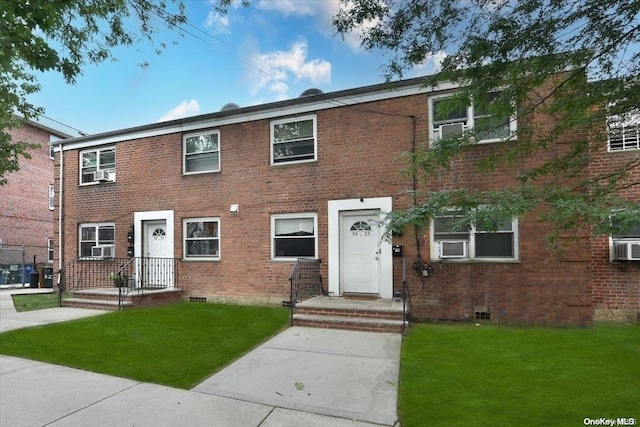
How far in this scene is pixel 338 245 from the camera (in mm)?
8844

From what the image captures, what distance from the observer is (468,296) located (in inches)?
304

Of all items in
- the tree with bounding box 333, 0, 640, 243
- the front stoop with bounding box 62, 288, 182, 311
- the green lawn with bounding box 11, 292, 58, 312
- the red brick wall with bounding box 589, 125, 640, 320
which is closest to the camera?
the tree with bounding box 333, 0, 640, 243

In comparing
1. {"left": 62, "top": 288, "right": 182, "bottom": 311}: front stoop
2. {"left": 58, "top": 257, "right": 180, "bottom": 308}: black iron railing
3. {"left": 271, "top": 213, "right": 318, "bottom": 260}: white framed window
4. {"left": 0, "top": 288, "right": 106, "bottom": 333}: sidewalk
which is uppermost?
{"left": 271, "top": 213, "right": 318, "bottom": 260}: white framed window

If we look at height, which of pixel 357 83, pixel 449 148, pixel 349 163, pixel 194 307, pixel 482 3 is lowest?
pixel 194 307

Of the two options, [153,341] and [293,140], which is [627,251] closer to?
[293,140]

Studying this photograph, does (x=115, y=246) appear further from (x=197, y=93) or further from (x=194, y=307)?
(x=197, y=93)

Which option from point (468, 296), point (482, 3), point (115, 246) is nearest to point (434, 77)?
point (482, 3)

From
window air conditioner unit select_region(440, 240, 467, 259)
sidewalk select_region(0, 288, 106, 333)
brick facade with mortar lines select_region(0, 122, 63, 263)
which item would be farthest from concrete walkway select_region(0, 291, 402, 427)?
brick facade with mortar lines select_region(0, 122, 63, 263)

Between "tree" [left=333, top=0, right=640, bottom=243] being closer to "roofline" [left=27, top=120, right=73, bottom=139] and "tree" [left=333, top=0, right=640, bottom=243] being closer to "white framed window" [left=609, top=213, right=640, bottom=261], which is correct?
"white framed window" [left=609, top=213, right=640, bottom=261]

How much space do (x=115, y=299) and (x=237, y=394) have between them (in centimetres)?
652

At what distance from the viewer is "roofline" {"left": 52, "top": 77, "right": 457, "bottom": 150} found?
27.5 ft

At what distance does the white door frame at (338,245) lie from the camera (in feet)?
27.4

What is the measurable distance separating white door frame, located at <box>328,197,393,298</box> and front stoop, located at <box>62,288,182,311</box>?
14.8 ft

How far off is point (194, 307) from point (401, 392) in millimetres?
6500
